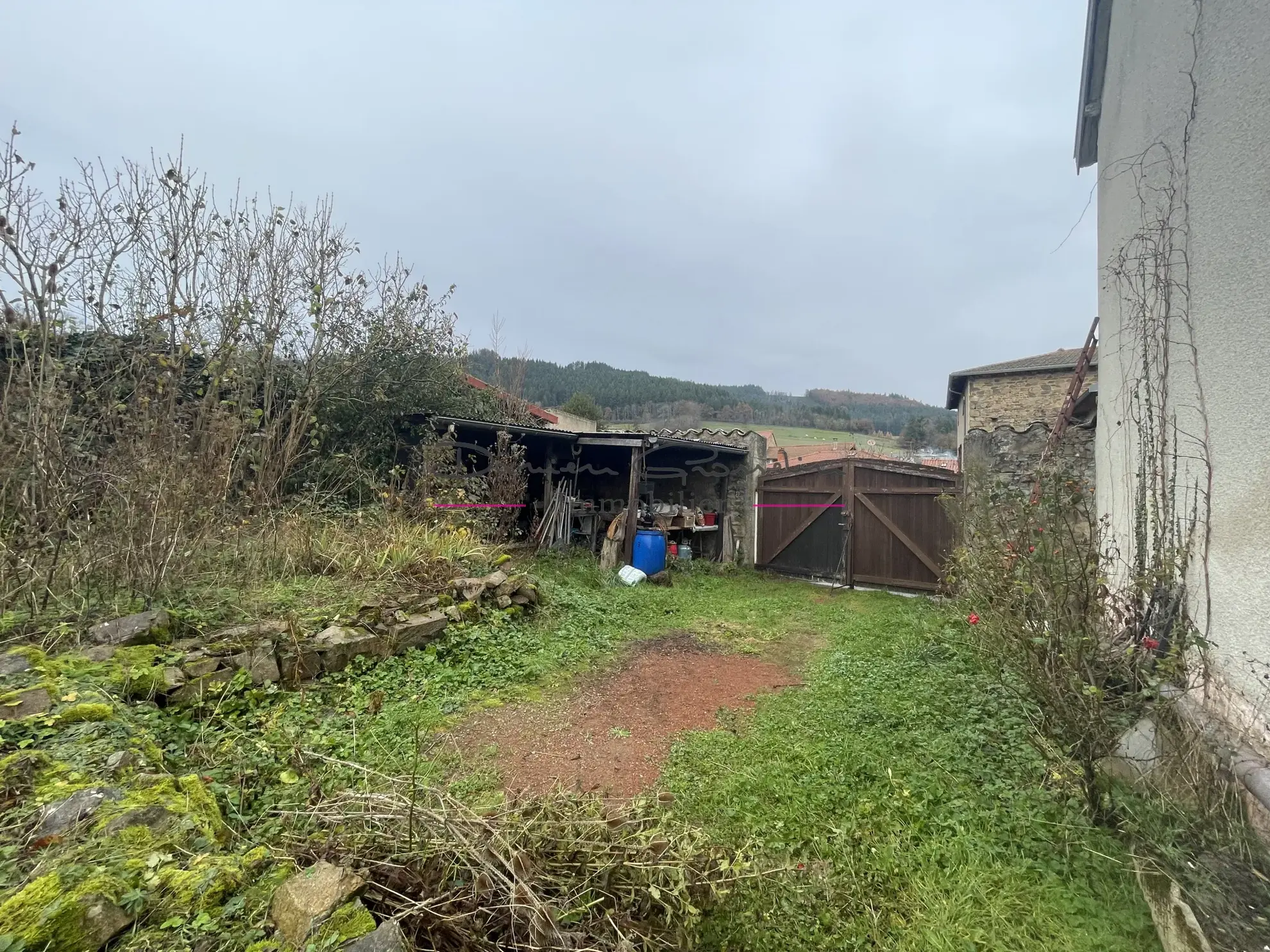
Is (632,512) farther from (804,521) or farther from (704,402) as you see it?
(704,402)

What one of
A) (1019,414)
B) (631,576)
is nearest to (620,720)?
(631,576)

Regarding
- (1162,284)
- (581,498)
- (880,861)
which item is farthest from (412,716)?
(581,498)

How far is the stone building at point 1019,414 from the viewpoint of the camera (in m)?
6.11

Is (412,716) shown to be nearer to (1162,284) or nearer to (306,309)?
(1162,284)

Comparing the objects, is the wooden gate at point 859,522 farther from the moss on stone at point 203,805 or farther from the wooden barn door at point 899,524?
the moss on stone at point 203,805

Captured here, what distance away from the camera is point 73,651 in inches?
116

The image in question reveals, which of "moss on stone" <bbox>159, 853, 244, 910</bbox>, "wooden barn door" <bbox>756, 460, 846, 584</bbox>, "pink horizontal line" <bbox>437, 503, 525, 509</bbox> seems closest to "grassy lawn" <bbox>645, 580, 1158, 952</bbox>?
"moss on stone" <bbox>159, 853, 244, 910</bbox>

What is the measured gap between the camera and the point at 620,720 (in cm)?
371

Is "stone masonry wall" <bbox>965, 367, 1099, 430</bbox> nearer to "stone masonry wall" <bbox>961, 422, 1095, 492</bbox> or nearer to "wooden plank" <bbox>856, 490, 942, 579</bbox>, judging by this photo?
"wooden plank" <bbox>856, 490, 942, 579</bbox>

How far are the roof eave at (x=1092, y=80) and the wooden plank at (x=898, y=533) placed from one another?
15.6ft

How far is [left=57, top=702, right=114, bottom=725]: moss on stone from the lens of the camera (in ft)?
7.49

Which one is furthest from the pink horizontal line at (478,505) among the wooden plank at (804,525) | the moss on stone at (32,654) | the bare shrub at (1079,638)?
the bare shrub at (1079,638)

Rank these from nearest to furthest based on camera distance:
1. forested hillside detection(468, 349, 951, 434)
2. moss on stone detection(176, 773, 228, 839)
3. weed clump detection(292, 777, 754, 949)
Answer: weed clump detection(292, 777, 754, 949) < moss on stone detection(176, 773, 228, 839) < forested hillside detection(468, 349, 951, 434)

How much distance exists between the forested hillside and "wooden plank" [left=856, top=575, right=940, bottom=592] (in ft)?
32.6
